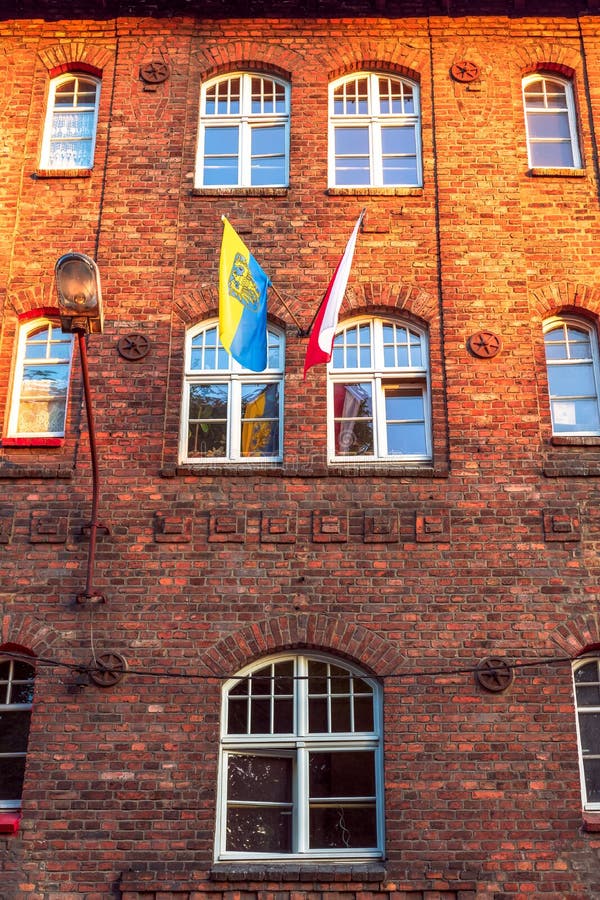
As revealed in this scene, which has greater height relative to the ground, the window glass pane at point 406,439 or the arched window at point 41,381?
the arched window at point 41,381

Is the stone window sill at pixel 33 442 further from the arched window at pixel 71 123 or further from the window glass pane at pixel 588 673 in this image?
the window glass pane at pixel 588 673

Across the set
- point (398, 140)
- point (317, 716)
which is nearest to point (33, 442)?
point (317, 716)

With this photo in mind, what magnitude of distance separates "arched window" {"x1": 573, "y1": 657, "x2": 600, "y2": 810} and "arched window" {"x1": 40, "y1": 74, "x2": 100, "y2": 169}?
8328mm

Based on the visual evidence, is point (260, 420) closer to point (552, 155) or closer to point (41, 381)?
point (41, 381)

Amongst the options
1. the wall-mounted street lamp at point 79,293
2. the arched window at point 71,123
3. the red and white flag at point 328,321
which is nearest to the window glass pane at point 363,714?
the red and white flag at point 328,321

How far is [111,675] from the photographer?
11273 millimetres

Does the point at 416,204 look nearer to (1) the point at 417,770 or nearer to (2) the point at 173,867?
(1) the point at 417,770

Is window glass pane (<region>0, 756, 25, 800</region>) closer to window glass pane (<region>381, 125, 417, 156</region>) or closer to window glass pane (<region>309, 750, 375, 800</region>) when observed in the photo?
window glass pane (<region>309, 750, 375, 800</region>)

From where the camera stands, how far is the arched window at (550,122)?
1437 cm

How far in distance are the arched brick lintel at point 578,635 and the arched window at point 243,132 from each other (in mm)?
6323

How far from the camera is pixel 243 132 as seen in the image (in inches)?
572

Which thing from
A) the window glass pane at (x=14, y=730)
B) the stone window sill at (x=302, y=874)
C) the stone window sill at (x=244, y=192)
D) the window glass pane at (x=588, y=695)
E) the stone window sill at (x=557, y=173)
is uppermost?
the stone window sill at (x=557, y=173)

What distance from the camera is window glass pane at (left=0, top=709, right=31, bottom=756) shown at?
11320 millimetres

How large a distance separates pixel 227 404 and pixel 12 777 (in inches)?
177
